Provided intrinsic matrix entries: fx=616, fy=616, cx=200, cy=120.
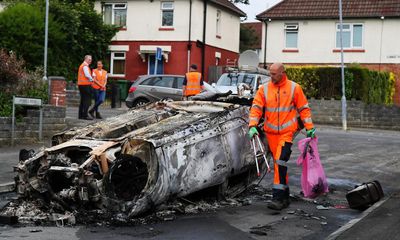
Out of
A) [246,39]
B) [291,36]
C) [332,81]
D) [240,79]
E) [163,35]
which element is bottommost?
[240,79]

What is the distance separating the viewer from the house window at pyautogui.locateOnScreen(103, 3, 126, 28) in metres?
33.2

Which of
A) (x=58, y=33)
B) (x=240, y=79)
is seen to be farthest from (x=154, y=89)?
(x=58, y=33)

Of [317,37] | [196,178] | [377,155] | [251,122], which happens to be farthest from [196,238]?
[317,37]

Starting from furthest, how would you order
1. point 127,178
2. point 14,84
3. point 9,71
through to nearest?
point 14,84 < point 9,71 < point 127,178

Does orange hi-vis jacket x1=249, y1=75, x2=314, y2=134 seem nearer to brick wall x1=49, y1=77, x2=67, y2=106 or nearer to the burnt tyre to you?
the burnt tyre

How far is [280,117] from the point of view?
7836 millimetres

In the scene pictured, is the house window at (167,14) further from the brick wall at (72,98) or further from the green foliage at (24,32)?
the brick wall at (72,98)

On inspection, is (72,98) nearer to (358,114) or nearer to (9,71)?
(9,71)

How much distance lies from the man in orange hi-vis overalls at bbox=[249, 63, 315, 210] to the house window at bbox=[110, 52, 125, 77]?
84.9 ft

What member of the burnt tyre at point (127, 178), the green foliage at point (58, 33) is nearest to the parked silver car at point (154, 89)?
the green foliage at point (58, 33)

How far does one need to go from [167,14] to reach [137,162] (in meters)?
26.1

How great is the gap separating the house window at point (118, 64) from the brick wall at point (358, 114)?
11090 millimetres

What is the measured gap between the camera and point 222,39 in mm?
35188

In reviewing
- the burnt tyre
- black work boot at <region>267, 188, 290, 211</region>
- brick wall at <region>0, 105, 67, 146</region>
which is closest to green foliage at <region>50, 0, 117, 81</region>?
brick wall at <region>0, 105, 67, 146</region>
